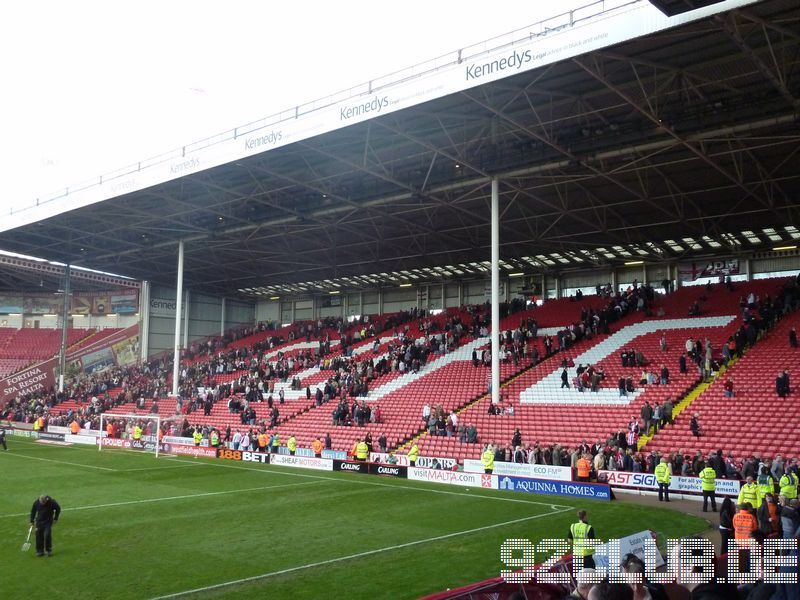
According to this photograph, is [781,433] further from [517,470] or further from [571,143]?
[571,143]

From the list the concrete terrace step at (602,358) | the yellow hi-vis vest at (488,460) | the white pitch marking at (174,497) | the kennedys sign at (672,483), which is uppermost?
the concrete terrace step at (602,358)

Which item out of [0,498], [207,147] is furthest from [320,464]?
[207,147]

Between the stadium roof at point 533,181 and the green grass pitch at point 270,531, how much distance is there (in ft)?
41.7

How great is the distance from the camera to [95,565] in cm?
1348

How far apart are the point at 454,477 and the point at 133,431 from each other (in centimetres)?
2188

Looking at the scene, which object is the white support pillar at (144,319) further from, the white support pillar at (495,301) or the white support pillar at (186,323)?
the white support pillar at (495,301)

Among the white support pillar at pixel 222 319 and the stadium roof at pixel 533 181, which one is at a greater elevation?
the stadium roof at pixel 533 181

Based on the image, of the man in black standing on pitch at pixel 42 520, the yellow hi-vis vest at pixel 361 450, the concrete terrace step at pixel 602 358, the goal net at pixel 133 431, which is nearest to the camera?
the man in black standing on pitch at pixel 42 520

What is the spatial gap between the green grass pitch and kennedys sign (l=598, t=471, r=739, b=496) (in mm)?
2337

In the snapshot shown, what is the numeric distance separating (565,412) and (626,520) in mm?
12107

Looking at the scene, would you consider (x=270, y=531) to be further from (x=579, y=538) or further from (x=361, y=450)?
(x=361, y=450)

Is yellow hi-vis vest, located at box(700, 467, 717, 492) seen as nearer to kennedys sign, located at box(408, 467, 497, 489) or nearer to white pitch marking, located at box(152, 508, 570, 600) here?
white pitch marking, located at box(152, 508, 570, 600)

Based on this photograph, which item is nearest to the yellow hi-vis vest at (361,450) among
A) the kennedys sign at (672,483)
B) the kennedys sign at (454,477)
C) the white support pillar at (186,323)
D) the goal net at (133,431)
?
the kennedys sign at (454,477)

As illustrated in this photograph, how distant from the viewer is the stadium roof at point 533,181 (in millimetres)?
22531
